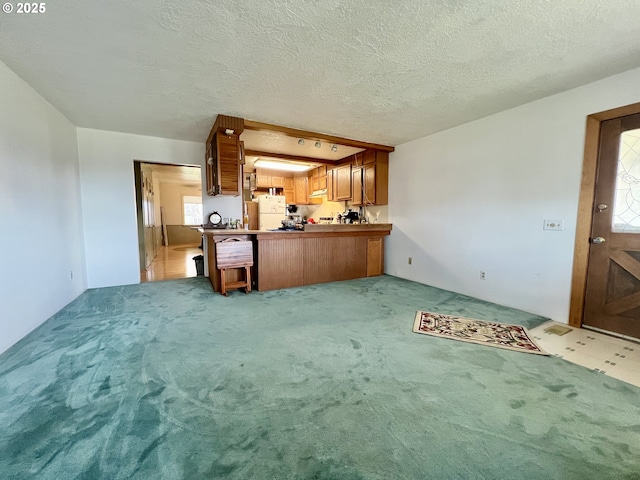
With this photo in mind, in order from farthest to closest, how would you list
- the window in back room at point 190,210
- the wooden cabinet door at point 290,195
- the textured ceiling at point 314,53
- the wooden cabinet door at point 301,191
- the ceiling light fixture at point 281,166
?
the window in back room at point 190,210
the wooden cabinet door at point 290,195
the wooden cabinet door at point 301,191
the ceiling light fixture at point 281,166
the textured ceiling at point 314,53

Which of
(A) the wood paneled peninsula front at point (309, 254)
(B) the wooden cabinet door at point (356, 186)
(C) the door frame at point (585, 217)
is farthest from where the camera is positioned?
(B) the wooden cabinet door at point (356, 186)

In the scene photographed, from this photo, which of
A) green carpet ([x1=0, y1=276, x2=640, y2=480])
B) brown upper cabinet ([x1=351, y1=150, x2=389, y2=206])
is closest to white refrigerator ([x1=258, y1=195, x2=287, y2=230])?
brown upper cabinet ([x1=351, y1=150, x2=389, y2=206])

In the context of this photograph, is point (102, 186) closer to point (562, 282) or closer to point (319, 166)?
point (319, 166)

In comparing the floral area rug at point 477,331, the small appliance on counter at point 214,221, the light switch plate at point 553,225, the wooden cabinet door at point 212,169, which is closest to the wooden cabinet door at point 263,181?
the small appliance on counter at point 214,221

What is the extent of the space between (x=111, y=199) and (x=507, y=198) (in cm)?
579

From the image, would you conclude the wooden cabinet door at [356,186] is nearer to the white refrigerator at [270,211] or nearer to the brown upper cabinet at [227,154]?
the white refrigerator at [270,211]

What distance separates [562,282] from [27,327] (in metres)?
5.37

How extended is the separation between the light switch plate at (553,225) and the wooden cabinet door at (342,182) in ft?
11.3

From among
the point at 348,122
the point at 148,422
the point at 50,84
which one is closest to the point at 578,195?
the point at 348,122

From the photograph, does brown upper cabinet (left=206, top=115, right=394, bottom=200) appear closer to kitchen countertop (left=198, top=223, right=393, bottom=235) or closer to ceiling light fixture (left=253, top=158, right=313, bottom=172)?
ceiling light fixture (left=253, top=158, right=313, bottom=172)

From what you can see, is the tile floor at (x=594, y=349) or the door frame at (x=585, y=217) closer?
the tile floor at (x=594, y=349)

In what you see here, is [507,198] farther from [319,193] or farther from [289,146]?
[319,193]

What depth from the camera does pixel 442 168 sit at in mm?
4121

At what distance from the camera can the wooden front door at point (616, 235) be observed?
243 centimetres
